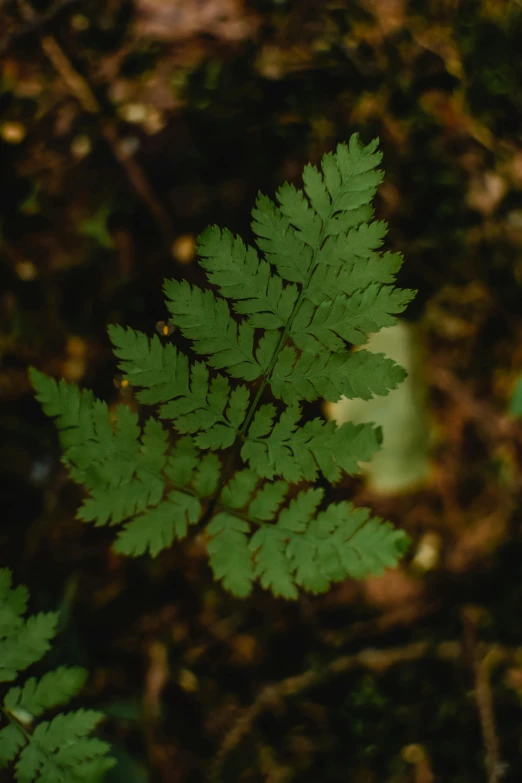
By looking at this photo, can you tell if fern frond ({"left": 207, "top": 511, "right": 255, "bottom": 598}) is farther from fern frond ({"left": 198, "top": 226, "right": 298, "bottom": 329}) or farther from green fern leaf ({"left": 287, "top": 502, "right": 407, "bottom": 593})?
fern frond ({"left": 198, "top": 226, "right": 298, "bottom": 329})

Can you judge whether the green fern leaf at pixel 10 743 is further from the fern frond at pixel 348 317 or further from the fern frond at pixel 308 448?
the fern frond at pixel 348 317

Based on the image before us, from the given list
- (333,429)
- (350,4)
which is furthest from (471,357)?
(350,4)

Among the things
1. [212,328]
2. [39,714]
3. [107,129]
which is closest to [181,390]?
[212,328]

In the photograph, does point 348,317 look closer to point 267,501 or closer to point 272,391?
point 272,391

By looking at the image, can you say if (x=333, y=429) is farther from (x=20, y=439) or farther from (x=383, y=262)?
(x=20, y=439)

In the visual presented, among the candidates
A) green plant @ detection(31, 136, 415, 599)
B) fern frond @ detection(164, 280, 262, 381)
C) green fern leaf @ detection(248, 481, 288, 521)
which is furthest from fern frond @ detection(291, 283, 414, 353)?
green fern leaf @ detection(248, 481, 288, 521)

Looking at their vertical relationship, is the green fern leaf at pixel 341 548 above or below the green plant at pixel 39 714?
above

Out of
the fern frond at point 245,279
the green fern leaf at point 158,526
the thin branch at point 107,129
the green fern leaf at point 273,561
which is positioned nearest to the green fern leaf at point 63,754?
the green fern leaf at point 158,526
